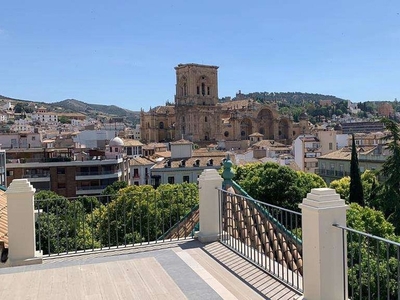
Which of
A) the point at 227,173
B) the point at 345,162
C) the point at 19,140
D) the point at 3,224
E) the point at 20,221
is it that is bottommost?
the point at 345,162

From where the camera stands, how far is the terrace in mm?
4605

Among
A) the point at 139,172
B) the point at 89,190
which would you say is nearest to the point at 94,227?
the point at 89,190

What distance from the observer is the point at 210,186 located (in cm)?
778

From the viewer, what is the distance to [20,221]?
6652mm

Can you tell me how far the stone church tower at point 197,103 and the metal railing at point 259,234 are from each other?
9475 centimetres

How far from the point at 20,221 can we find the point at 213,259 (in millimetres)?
3068

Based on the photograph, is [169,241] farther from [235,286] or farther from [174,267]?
[235,286]

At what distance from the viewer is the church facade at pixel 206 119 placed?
4124 inches

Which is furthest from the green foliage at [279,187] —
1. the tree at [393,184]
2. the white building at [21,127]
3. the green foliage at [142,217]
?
the white building at [21,127]

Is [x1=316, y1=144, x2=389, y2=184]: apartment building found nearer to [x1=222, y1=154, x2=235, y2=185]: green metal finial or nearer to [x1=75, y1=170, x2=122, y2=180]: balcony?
[x1=75, y1=170, x2=122, y2=180]: balcony

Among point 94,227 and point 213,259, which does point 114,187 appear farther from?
point 213,259

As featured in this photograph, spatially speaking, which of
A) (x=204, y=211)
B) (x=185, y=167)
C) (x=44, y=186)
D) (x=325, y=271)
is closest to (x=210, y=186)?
(x=204, y=211)

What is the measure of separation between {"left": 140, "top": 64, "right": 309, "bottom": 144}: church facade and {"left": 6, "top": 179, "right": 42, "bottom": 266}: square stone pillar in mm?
95742

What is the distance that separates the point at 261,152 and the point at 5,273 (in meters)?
50.9
